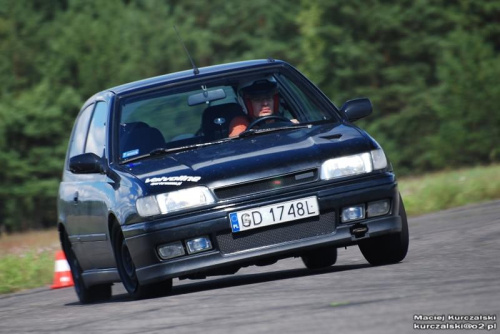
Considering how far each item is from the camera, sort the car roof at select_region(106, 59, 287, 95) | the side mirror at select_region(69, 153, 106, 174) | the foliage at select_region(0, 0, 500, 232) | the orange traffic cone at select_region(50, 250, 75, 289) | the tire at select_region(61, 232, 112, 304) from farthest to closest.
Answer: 1. the foliage at select_region(0, 0, 500, 232)
2. the orange traffic cone at select_region(50, 250, 75, 289)
3. the tire at select_region(61, 232, 112, 304)
4. the car roof at select_region(106, 59, 287, 95)
5. the side mirror at select_region(69, 153, 106, 174)

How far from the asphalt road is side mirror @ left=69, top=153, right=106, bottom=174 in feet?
3.20

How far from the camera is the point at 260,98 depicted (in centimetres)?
902

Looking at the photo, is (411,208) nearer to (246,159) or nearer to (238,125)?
(238,125)

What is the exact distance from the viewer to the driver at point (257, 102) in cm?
874

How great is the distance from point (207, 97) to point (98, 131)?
986mm

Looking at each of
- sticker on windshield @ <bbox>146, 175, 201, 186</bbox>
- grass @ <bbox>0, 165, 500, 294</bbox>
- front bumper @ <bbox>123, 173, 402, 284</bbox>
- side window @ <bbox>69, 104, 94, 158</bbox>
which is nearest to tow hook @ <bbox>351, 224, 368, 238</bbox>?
front bumper @ <bbox>123, 173, 402, 284</bbox>

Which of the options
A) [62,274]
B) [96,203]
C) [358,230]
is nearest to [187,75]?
[96,203]

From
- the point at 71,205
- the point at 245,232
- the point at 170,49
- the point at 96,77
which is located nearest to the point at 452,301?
the point at 245,232

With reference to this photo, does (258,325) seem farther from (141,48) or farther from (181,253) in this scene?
(141,48)

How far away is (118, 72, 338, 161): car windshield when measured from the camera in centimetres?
866

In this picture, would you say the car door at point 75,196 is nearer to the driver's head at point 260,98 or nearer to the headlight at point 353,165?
the driver's head at point 260,98

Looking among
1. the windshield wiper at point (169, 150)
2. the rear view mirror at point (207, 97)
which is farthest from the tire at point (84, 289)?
the rear view mirror at point (207, 97)

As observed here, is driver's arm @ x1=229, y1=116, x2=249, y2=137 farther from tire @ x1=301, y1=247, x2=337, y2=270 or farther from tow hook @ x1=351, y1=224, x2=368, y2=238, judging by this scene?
tire @ x1=301, y1=247, x2=337, y2=270

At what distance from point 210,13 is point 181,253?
74984 millimetres
